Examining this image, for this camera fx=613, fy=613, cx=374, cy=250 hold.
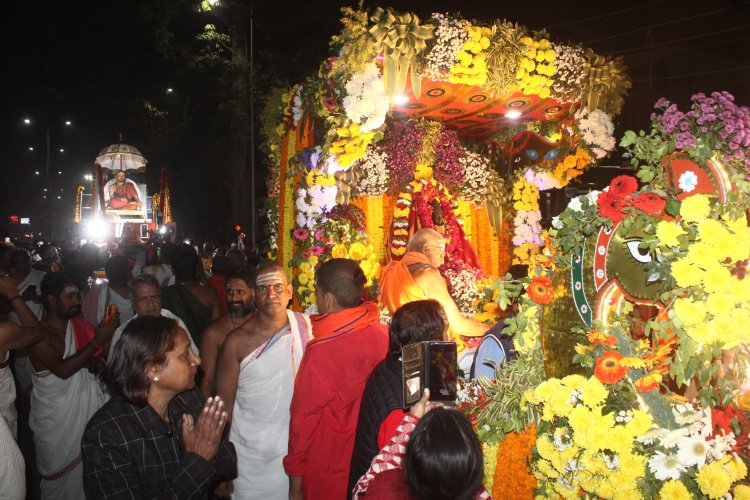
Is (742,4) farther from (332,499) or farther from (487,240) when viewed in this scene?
(332,499)

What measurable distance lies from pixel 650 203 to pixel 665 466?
1.14 metres

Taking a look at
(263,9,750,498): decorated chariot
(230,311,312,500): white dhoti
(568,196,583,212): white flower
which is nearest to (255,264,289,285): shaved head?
(230,311,312,500): white dhoti

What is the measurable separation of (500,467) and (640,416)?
2.91ft

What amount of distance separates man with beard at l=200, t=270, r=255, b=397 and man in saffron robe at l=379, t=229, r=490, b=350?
1.98 meters

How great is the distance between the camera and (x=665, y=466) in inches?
103

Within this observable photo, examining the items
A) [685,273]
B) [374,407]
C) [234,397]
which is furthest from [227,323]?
[685,273]

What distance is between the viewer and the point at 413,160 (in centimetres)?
898

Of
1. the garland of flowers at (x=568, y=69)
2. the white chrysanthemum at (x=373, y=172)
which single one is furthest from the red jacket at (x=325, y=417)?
the garland of flowers at (x=568, y=69)

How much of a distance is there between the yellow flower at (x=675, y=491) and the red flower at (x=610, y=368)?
0.47m

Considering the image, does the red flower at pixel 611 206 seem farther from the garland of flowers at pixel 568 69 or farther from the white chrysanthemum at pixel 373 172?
the white chrysanthemum at pixel 373 172

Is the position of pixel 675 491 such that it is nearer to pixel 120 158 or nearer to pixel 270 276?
pixel 270 276

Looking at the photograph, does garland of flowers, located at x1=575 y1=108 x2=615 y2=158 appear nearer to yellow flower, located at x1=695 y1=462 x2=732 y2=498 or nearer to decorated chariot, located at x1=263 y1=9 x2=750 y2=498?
decorated chariot, located at x1=263 y1=9 x2=750 y2=498

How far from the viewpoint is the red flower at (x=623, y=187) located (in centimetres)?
287

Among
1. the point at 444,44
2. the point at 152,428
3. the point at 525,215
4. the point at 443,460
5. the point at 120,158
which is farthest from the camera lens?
the point at 120,158
